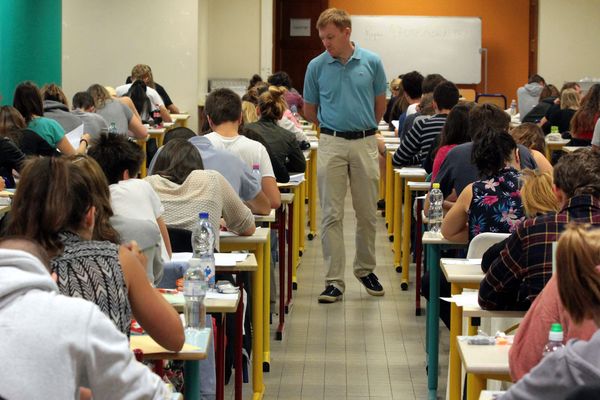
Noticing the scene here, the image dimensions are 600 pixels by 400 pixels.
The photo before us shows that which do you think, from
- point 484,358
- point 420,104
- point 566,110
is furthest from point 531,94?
point 484,358

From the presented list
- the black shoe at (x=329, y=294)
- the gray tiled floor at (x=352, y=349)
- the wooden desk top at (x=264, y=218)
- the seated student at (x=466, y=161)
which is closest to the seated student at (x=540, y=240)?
the gray tiled floor at (x=352, y=349)

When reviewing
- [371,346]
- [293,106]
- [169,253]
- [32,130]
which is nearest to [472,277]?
[169,253]

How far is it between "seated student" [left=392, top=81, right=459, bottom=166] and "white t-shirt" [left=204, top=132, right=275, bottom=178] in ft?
5.68

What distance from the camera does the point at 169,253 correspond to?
13.8 feet

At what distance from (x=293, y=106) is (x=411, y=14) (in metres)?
6.49

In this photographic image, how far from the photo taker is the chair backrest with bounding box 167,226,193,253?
454cm

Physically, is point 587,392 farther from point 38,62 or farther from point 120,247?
point 38,62

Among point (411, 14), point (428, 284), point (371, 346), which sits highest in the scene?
point (411, 14)

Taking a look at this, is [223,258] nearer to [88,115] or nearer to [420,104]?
[420,104]

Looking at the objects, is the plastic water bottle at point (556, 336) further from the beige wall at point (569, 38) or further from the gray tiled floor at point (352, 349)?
the beige wall at point (569, 38)

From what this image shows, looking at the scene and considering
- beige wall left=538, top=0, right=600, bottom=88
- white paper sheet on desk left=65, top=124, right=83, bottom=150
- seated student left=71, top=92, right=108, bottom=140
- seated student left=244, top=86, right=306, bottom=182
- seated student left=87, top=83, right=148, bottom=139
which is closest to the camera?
seated student left=244, top=86, right=306, bottom=182

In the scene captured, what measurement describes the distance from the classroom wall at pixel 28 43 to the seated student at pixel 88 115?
0.81 m

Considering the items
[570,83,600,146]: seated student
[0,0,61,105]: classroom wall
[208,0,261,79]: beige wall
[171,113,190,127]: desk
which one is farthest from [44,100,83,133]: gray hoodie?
[208,0,261,79]: beige wall

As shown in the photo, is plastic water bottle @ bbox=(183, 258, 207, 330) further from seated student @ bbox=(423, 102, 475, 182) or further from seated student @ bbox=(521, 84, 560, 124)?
seated student @ bbox=(521, 84, 560, 124)
